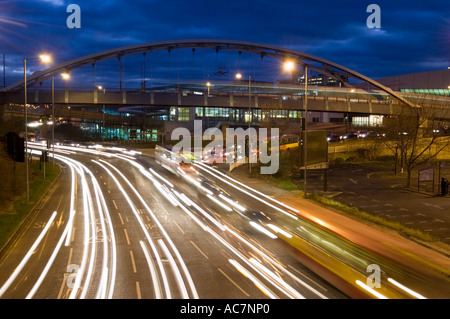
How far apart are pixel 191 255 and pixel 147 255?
6.03ft

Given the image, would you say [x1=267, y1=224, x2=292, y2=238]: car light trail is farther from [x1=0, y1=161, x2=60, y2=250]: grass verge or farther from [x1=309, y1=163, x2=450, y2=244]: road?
[x1=0, y1=161, x2=60, y2=250]: grass verge

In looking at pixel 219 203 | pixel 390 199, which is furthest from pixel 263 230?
pixel 390 199

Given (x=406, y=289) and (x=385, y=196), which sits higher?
(x=406, y=289)

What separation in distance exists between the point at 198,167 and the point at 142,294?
113ft

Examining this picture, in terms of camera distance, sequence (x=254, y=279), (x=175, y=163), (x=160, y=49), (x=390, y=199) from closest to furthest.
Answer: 1. (x=254, y=279)
2. (x=390, y=199)
3. (x=175, y=163)
4. (x=160, y=49)

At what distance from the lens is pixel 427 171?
33.1m

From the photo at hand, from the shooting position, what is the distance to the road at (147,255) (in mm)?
12922

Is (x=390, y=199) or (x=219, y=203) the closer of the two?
(x=219, y=203)

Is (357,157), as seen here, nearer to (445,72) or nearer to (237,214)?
(237,214)

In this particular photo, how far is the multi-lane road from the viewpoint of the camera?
12.9 m

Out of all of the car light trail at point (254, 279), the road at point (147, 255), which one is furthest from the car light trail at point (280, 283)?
the car light trail at point (254, 279)

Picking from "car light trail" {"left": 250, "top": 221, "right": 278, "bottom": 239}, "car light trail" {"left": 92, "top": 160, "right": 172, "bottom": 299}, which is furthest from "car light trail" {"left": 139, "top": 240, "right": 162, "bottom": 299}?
"car light trail" {"left": 250, "top": 221, "right": 278, "bottom": 239}

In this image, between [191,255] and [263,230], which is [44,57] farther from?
[263,230]

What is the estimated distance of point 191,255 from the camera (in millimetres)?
16625
